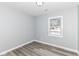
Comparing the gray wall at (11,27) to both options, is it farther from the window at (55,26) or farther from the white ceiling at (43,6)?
the window at (55,26)

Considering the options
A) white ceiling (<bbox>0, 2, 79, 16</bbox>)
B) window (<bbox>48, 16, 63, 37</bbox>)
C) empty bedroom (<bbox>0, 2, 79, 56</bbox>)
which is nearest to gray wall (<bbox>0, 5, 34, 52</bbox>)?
empty bedroom (<bbox>0, 2, 79, 56</bbox>)

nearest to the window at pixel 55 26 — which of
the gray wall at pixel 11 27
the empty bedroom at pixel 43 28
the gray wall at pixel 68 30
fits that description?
the empty bedroom at pixel 43 28

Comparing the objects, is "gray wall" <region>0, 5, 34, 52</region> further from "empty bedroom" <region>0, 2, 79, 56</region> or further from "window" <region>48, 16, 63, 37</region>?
"window" <region>48, 16, 63, 37</region>

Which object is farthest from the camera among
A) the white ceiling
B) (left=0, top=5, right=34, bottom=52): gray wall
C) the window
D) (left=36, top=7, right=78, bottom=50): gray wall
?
the window

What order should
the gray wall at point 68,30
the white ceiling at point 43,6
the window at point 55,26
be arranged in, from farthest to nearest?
1. the window at point 55,26
2. the gray wall at point 68,30
3. the white ceiling at point 43,6

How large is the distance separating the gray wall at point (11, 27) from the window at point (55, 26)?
1.27 m

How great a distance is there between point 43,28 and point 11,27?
5.80 feet

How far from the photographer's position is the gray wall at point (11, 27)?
2.07 m

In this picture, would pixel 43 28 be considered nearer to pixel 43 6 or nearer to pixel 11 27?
pixel 43 6

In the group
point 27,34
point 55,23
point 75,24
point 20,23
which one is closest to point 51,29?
point 55,23

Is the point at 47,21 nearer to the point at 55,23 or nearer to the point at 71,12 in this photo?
the point at 55,23

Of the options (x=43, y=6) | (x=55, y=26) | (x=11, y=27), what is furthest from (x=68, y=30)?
(x=11, y=27)

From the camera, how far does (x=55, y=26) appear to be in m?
2.93

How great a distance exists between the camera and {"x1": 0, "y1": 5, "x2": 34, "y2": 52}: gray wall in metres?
2.07
